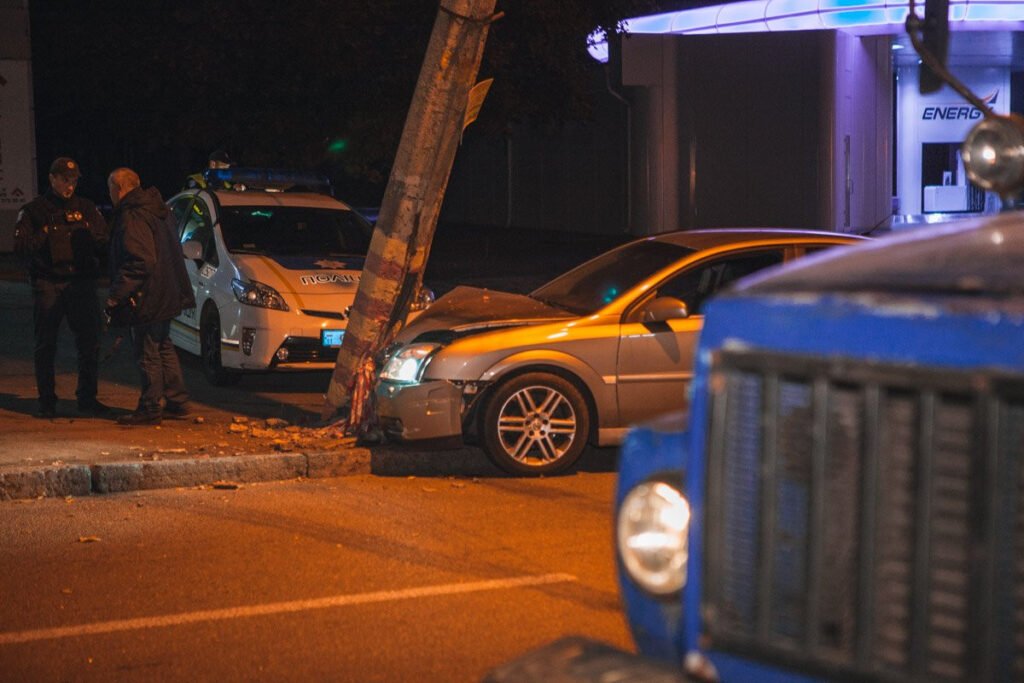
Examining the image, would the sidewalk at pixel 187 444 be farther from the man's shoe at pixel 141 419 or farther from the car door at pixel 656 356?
the car door at pixel 656 356

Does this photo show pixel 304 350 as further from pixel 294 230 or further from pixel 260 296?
pixel 294 230

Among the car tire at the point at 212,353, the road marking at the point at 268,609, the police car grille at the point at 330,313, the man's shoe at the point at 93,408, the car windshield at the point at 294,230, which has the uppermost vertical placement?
the car windshield at the point at 294,230

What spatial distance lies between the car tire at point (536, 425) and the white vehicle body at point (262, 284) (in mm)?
3372

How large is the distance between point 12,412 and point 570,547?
18.2 feet

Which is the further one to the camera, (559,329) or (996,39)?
(996,39)

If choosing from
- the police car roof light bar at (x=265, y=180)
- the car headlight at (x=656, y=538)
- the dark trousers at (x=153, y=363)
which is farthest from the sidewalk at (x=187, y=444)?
the car headlight at (x=656, y=538)

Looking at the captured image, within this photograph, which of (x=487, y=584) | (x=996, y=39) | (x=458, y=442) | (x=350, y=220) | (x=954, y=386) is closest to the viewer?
(x=954, y=386)

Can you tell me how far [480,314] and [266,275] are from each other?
11.3 ft

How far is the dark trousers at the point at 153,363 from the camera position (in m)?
10.7

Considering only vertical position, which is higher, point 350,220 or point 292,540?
point 350,220

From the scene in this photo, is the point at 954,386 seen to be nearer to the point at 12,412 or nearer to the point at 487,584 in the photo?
the point at 487,584

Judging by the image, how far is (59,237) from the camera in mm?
10664

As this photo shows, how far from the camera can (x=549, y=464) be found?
30.9ft

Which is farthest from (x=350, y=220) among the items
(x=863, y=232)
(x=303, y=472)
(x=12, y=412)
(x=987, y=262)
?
(x=863, y=232)
